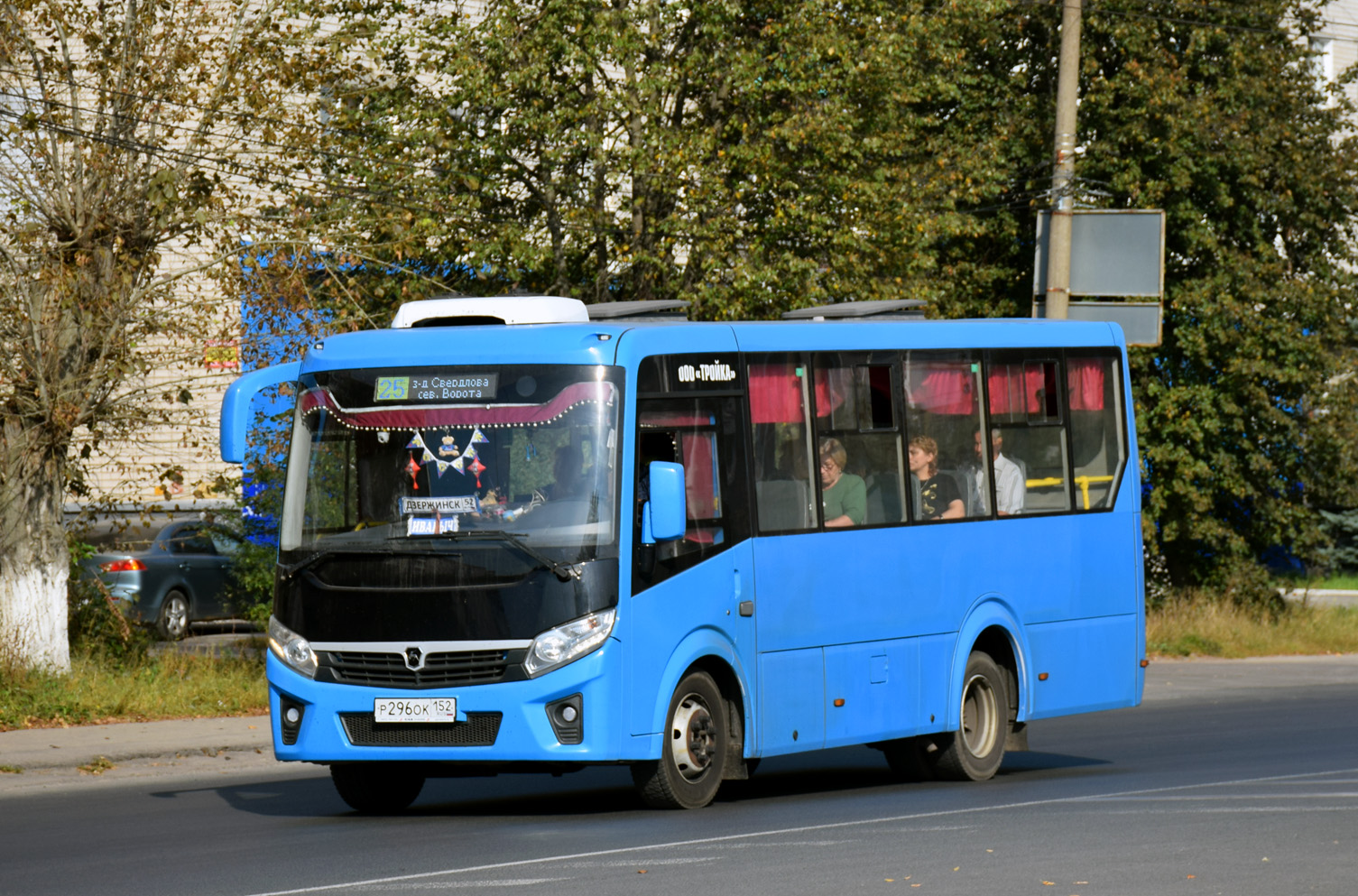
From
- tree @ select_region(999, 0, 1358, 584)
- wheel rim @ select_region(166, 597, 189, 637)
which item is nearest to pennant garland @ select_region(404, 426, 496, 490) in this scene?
wheel rim @ select_region(166, 597, 189, 637)

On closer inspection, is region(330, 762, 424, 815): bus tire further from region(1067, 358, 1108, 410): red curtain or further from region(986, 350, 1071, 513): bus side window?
region(1067, 358, 1108, 410): red curtain

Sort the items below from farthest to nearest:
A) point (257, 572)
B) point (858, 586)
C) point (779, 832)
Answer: point (257, 572) < point (858, 586) < point (779, 832)

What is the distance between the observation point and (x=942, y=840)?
31.6 ft

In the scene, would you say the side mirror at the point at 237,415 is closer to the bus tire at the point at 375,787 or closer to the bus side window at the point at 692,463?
the bus tire at the point at 375,787

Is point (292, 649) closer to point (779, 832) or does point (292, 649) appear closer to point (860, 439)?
point (779, 832)

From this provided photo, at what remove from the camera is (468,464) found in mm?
10664

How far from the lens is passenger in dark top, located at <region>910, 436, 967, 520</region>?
12734 millimetres

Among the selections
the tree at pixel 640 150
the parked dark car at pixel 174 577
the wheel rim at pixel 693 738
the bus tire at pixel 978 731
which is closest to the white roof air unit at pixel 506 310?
the wheel rim at pixel 693 738

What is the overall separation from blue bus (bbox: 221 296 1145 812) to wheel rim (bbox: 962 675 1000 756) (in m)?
0.02

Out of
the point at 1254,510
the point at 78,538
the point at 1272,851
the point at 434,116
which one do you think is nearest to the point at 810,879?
the point at 1272,851

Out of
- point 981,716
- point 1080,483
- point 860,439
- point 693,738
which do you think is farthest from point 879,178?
point 693,738

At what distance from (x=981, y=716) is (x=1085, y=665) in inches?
44.2

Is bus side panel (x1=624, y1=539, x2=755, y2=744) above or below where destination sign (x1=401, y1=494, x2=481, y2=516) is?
below

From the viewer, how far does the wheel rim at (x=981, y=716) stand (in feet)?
43.4
